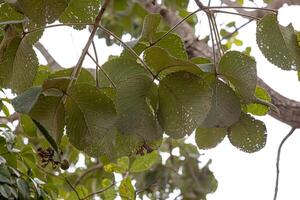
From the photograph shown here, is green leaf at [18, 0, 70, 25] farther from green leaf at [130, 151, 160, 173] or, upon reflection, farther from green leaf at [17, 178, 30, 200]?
green leaf at [130, 151, 160, 173]

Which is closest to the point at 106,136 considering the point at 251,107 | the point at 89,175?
the point at 251,107

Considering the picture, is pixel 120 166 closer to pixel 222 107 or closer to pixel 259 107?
pixel 259 107

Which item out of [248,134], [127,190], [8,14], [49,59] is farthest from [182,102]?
[49,59]

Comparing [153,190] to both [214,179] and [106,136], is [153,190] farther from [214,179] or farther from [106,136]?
[106,136]

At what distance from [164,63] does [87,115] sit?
0.12m

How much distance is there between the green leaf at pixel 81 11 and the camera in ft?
2.58

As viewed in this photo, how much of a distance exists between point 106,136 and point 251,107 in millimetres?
265

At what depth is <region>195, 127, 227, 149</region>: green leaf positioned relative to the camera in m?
0.84

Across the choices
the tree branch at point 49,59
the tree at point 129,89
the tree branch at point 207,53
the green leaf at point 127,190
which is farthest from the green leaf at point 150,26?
the tree branch at point 49,59

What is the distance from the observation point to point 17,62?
737 mm

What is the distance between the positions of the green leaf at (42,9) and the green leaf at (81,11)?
0.50 ft

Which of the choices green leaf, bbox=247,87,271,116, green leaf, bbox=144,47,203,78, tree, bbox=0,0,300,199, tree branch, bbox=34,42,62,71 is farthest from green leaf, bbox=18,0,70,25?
tree branch, bbox=34,42,62,71

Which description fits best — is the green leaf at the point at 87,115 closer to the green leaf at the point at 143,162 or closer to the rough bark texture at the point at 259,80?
the rough bark texture at the point at 259,80

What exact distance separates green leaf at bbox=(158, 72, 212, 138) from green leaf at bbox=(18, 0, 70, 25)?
0.16m
